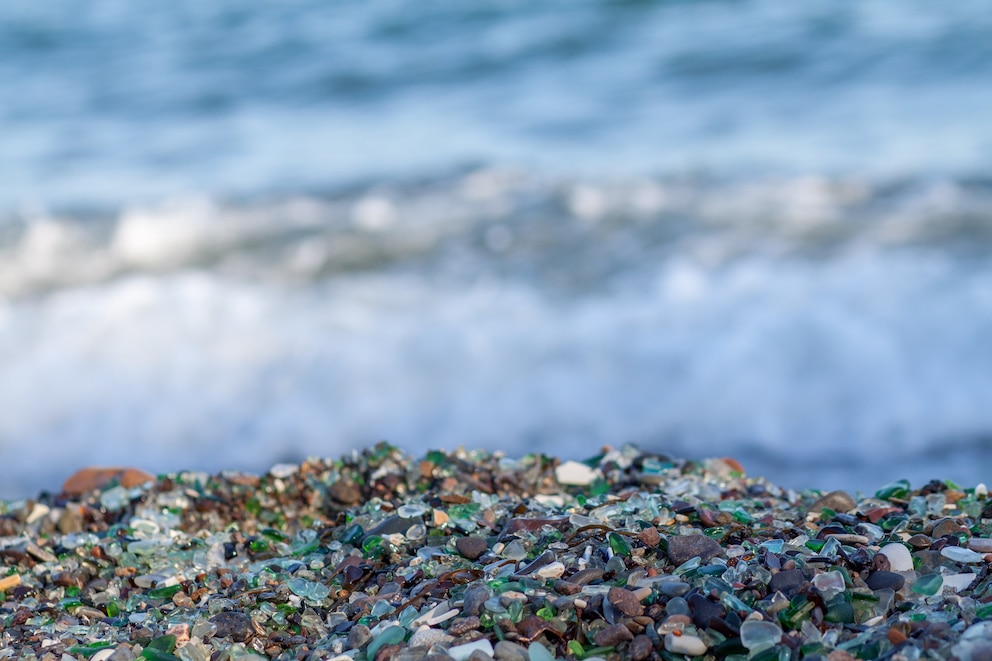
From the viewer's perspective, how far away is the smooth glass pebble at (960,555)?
167 centimetres

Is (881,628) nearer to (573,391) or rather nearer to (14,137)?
(573,391)

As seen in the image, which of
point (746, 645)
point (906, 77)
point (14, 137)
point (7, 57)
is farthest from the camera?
point (7, 57)

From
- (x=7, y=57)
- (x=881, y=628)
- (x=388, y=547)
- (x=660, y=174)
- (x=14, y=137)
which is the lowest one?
(x=881, y=628)

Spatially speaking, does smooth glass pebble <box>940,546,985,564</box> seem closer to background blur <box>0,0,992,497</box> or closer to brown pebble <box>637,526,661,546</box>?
brown pebble <box>637,526,661,546</box>

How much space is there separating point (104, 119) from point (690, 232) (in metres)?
5.64

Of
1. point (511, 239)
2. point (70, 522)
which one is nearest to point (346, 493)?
point (70, 522)

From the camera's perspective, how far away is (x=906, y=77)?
738cm

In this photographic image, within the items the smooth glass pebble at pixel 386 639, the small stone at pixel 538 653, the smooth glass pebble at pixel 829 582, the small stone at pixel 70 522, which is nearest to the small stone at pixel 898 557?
the smooth glass pebble at pixel 829 582

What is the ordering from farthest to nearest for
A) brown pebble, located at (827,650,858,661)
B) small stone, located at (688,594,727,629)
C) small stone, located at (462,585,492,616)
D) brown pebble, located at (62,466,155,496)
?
brown pebble, located at (62,466,155,496) < small stone, located at (462,585,492,616) < small stone, located at (688,594,727,629) < brown pebble, located at (827,650,858,661)

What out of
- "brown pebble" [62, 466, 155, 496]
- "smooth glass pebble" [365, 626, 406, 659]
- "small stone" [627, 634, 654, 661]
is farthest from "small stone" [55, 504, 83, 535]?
"small stone" [627, 634, 654, 661]

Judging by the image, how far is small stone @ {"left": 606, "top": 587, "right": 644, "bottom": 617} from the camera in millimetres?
1529

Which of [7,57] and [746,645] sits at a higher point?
[7,57]

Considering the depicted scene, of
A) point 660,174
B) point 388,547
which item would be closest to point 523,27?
point 660,174

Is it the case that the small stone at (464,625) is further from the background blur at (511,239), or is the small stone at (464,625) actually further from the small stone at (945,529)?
the background blur at (511,239)
